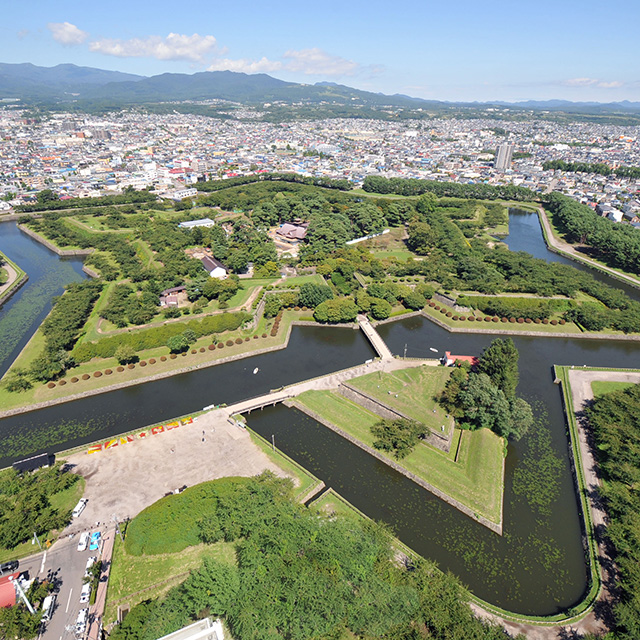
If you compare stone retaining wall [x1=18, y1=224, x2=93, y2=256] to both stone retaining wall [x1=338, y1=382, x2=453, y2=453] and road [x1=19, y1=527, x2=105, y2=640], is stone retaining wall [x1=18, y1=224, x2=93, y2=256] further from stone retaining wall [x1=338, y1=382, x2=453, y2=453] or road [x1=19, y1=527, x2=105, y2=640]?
road [x1=19, y1=527, x2=105, y2=640]

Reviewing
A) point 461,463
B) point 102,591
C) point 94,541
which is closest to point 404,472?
point 461,463

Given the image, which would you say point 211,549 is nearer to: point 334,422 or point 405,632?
point 405,632

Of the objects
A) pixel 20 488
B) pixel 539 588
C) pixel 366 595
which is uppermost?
pixel 366 595

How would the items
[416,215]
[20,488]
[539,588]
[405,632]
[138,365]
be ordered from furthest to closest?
[416,215]
[138,365]
[20,488]
[539,588]
[405,632]

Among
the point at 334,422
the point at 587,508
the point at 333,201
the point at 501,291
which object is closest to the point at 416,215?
the point at 333,201

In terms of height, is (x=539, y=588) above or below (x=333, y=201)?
below

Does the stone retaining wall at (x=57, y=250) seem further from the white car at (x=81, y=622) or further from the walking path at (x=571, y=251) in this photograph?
the walking path at (x=571, y=251)

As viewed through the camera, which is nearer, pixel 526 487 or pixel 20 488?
pixel 20 488
